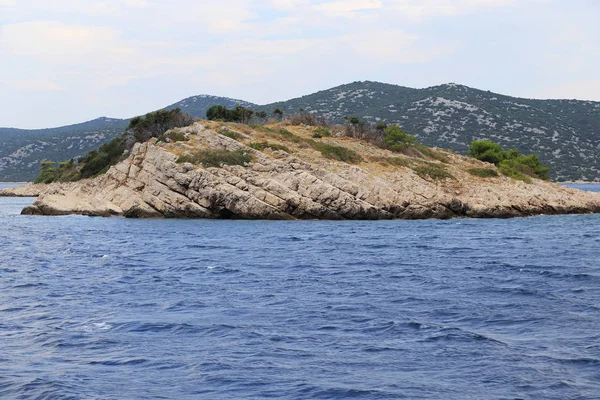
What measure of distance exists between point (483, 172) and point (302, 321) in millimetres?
56040

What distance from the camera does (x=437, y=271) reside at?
30766 millimetres

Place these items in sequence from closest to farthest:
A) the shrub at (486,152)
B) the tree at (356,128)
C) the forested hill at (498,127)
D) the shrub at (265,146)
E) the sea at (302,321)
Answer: the sea at (302,321) < the shrub at (265,146) < the tree at (356,128) < the shrub at (486,152) < the forested hill at (498,127)

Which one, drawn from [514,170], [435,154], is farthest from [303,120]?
[514,170]

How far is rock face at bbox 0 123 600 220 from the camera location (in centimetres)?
6050

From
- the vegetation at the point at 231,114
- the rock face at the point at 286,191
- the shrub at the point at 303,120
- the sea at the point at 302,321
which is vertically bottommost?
the sea at the point at 302,321

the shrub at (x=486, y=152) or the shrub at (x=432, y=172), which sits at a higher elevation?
the shrub at (x=486, y=152)

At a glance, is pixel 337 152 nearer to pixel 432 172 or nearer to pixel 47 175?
pixel 432 172

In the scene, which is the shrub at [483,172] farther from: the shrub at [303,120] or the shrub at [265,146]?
the shrub at [303,120]

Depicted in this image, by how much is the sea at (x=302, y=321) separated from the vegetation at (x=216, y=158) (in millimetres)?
22393

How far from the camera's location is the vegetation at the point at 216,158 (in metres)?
63.0

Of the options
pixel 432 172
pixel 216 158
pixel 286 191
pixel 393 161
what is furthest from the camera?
pixel 393 161

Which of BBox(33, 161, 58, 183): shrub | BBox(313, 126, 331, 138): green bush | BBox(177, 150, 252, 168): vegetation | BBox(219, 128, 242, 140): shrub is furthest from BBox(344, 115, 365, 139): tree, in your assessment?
BBox(33, 161, 58, 183): shrub

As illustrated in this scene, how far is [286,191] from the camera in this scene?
198ft

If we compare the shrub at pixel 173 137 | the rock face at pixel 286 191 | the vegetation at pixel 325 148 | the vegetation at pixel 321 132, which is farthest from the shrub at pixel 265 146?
the vegetation at pixel 321 132
